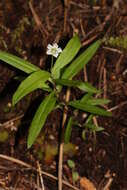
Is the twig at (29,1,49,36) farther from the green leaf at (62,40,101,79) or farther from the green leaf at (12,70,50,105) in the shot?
Answer: the green leaf at (12,70,50,105)

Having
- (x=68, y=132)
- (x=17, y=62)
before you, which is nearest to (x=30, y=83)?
(x=17, y=62)

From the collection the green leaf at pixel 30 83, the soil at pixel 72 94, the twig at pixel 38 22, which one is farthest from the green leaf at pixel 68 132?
the twig at pixel 38 22

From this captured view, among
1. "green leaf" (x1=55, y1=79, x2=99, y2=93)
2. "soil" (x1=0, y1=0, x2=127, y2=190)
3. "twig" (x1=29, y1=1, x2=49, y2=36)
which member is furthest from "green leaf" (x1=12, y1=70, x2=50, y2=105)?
"twig" (x1=29, y1=1, x2=49, y2=36)

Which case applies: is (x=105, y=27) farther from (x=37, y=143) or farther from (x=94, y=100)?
(x=37, y=143)

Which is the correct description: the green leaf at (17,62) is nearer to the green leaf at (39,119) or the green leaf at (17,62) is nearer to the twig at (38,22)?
the green leaf at (39,119)

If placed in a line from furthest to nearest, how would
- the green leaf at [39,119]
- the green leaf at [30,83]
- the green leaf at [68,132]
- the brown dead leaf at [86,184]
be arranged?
the brown dead leaf at [86,184] → the green leaf at [68,132] → the green leaf at [39,119] → the green leaf at [30,83]

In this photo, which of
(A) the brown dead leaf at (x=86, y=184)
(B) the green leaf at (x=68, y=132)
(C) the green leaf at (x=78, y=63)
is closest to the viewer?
(C) the green leaf at (x=78, y=63)

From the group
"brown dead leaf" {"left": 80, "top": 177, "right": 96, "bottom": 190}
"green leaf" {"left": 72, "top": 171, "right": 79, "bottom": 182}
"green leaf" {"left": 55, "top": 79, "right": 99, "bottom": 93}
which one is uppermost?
"green leaf" {"left": 55, "top": 79, "right": 99, "bottom": 93}

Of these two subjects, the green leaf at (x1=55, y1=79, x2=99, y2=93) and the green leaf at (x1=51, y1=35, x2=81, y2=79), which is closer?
the green leaf at (x1=55, y1=79, x2=99, y2=93)
